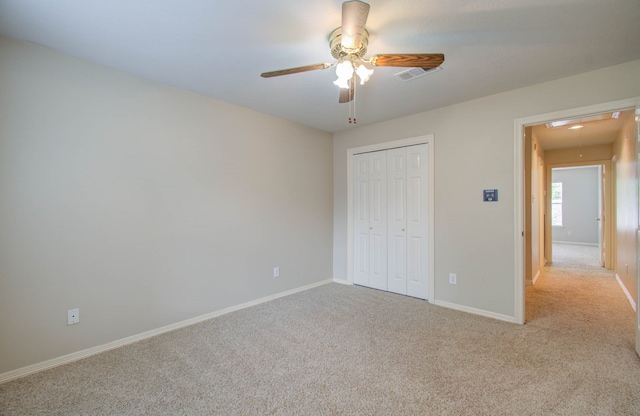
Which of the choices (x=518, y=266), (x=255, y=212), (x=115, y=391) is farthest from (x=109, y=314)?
(x=518, y=266)

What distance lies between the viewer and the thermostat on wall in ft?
10.1

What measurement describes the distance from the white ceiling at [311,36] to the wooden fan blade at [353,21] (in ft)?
0.83

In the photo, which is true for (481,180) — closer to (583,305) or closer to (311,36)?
(583,305)

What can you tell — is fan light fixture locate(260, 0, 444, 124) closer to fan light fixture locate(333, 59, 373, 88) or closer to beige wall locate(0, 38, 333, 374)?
fan light fixture locate(333, 59, 373, 88)

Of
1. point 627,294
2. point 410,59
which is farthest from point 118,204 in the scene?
point 627,294

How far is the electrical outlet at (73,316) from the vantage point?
2248mm

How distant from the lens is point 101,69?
239 cm

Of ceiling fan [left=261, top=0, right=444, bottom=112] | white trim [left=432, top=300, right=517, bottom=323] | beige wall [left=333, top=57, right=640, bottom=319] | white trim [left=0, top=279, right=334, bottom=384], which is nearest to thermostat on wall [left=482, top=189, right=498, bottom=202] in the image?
beige wall [left=333, top=57, right=640, bottom=319]

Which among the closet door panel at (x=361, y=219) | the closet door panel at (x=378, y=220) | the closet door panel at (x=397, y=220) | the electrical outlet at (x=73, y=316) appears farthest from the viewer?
the closet door panel at (x=361, y=219)

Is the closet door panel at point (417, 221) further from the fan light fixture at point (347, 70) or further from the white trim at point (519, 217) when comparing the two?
the fan light fixture at point (347, 70)

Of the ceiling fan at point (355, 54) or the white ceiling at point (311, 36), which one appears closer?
the ceiling fan at point (355, 54)

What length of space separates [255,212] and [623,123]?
513cm

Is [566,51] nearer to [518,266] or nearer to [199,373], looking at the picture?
[518,266]

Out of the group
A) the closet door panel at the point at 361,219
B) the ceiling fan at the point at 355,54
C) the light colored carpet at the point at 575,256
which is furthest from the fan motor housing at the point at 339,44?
the light colored carpet at the point at 575,256
